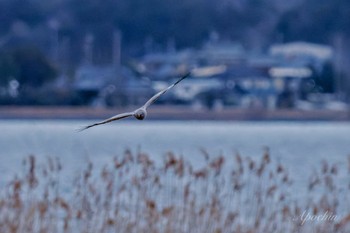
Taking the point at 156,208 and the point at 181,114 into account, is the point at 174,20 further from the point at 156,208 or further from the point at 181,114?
the point at 156,208

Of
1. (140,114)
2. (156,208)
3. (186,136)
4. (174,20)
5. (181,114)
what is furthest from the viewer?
(174,20)

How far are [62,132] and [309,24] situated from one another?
1985 centimetres

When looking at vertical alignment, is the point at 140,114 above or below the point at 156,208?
above

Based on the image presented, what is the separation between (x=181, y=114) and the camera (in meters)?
53.1

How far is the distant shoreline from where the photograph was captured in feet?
169

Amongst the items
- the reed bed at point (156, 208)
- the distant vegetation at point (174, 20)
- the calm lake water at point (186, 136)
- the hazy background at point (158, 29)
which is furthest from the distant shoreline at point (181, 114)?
the reed bed at point (156, 208)

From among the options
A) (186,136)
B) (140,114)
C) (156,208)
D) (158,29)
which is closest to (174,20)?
(158,29)

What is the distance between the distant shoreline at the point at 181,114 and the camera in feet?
169

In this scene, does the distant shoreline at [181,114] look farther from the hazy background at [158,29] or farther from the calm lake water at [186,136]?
the hazy background at [158,29]

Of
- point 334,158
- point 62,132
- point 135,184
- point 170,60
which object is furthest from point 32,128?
point 135,184

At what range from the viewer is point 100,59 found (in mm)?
63531

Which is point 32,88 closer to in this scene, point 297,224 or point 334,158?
point 334,158

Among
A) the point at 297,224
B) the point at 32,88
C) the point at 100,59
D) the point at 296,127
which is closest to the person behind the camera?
the point at 297,224

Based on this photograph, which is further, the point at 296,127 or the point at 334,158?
the point at 296,127
